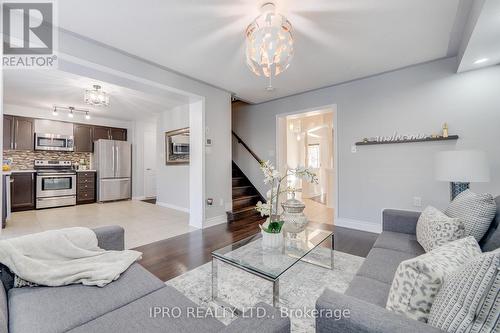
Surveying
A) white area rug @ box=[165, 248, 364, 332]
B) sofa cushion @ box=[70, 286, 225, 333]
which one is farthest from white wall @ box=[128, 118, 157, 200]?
sofa cushion @ box=[70, 286, 225, 333]

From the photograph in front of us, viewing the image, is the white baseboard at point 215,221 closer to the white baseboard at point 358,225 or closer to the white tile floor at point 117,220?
the white tile floor at point 117,220

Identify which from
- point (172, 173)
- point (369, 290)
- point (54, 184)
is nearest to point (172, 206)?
point (172, 173)

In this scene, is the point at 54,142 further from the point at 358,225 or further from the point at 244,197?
the point at 358,225

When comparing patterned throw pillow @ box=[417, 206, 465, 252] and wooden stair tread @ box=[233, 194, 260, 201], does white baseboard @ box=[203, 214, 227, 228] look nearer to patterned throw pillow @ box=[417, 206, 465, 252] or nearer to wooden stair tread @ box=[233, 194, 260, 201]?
wooden stair tread @ box=[233, 194, 260, 201]

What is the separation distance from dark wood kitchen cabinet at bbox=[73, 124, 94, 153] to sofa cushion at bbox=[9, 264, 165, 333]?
6.06 m

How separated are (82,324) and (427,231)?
2.17 metres

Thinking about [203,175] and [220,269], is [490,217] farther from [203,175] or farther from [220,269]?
[203,175]

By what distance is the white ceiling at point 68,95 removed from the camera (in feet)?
11.5

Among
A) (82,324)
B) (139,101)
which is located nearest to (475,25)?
(82,324)

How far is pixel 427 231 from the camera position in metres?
1.63

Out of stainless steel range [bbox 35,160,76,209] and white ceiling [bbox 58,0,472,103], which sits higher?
white ceiling [bbox 58,0,472,103]

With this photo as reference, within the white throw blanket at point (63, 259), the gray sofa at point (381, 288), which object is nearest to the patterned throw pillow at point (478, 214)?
the gray sofa at point (381, 288)

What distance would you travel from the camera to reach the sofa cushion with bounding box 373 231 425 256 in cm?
170

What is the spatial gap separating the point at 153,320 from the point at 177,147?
4834mm
